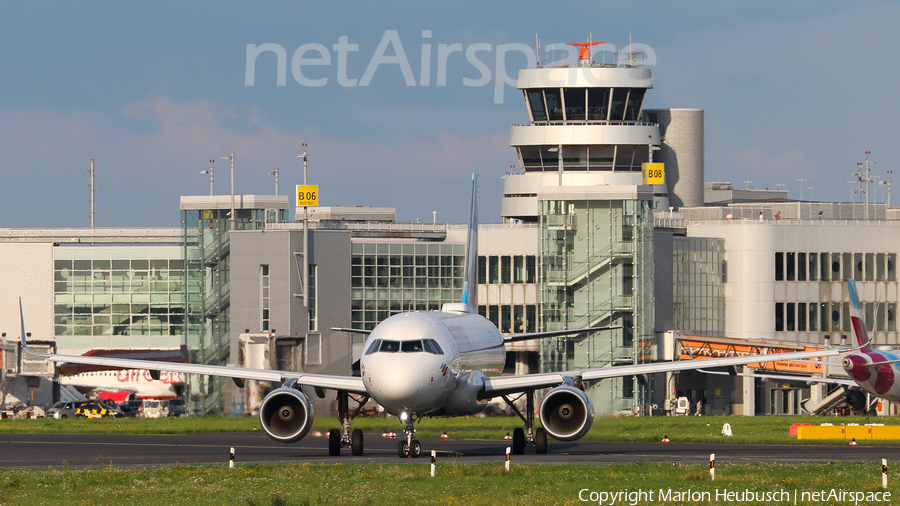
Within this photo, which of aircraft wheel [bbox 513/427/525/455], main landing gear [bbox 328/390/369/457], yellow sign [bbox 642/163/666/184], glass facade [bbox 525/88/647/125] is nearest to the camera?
main landing gear [bbox 328/390/369/457]

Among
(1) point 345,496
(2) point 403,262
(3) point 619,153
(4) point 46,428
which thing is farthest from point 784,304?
(1) point 345,496

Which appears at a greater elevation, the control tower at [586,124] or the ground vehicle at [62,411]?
the control tower at [586,124]

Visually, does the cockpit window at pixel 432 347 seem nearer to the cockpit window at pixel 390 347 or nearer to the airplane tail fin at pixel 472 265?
the cockpit window at pixel 390 347

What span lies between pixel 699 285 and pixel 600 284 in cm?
1786

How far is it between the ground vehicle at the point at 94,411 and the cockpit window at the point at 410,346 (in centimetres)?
6305

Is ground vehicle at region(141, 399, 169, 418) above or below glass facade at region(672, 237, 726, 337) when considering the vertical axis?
below

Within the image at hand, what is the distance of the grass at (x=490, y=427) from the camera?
173 feet

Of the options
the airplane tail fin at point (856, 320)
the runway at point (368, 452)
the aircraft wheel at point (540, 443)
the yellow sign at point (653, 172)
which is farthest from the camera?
the yellow sign at point (653, 172)

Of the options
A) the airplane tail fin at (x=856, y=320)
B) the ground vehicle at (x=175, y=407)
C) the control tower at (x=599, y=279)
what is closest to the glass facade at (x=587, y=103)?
the control tower at (x=599, y=279)

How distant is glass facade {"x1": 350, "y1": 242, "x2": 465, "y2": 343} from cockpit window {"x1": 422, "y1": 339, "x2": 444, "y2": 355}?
57.3 m

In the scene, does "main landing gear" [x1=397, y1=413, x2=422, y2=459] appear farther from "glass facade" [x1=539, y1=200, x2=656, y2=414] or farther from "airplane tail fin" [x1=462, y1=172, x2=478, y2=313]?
"glass facade" [x1=539, y1=200, x2=656, y2=414]

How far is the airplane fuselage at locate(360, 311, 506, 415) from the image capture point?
118 ft

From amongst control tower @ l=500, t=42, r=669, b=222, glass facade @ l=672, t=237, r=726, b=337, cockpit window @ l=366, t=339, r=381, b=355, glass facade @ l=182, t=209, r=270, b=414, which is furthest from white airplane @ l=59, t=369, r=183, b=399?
cockpit window @ l=366, t=339, r=381, b=355

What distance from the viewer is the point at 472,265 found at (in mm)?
54844
